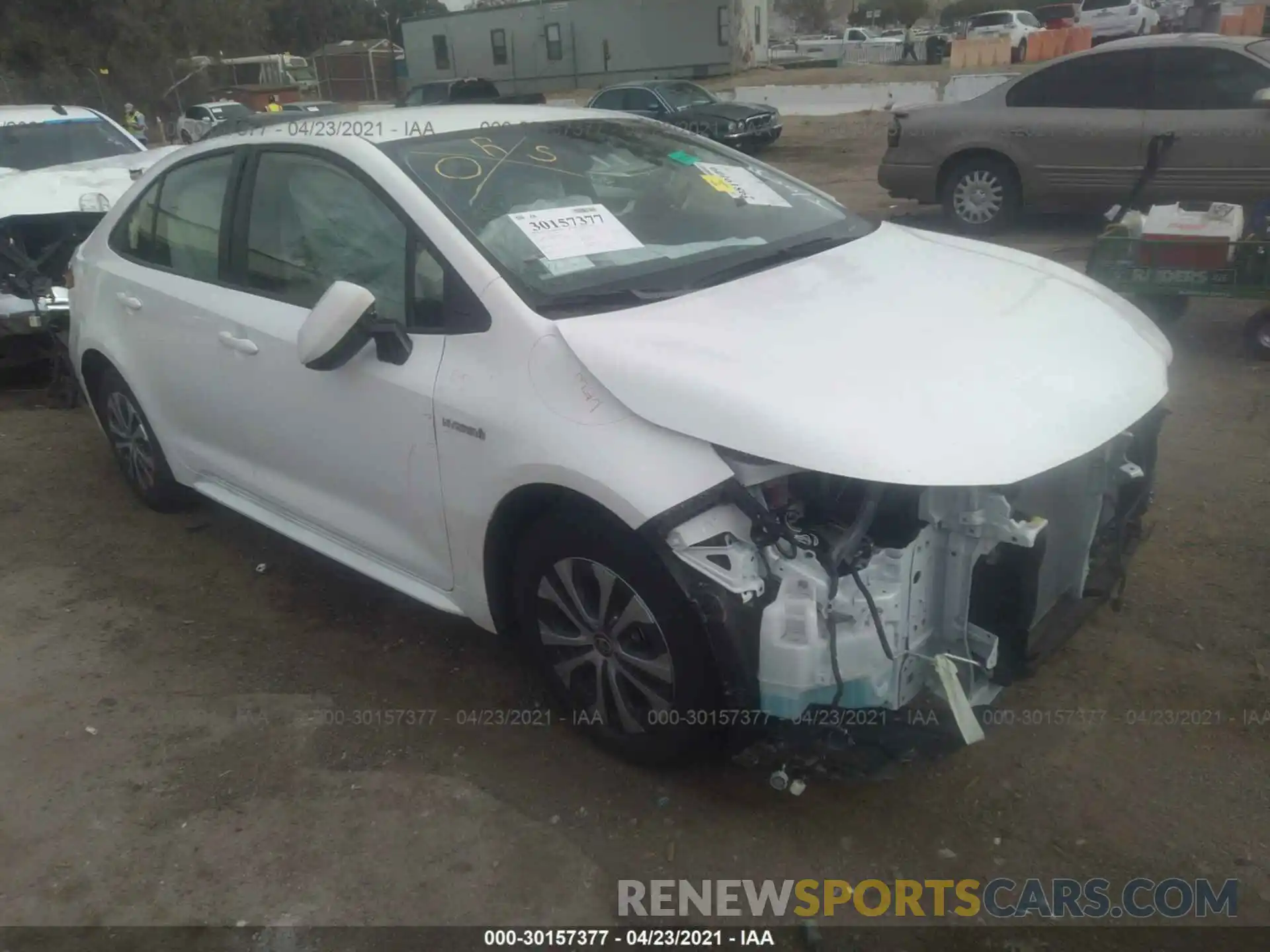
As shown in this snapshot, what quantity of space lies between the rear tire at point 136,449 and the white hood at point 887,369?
2638mm

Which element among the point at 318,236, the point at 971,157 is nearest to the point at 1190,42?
the point at 971,157

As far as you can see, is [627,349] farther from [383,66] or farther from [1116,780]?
[383,66]

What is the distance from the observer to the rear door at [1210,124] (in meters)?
8.05

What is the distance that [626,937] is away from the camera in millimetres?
2465

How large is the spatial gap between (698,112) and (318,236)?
15491mm

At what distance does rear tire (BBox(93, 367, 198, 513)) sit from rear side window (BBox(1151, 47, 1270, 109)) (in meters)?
8.04

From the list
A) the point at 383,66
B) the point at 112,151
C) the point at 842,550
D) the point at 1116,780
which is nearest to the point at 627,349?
the point at 842,550

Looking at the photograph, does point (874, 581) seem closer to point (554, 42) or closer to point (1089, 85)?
point (1089, 85)

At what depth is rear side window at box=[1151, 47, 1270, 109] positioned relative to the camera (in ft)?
26.5

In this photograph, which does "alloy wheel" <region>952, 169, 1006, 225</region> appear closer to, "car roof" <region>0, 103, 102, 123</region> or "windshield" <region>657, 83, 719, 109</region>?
"car roof" <region>0, 103, 102, 123</region>

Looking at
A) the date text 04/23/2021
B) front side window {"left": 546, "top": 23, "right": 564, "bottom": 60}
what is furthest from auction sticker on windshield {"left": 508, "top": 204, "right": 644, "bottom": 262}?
front side window {"left": 546, "top": 23, "right": 564, "bottom": 60}

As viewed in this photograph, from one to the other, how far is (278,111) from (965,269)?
25.0 m

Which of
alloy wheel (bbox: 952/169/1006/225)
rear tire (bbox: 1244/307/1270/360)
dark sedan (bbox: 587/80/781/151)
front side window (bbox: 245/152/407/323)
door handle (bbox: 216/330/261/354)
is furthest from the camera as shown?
dark sedan (bbox: 587/80/781/151)

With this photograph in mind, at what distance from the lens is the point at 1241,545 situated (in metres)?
3.95
